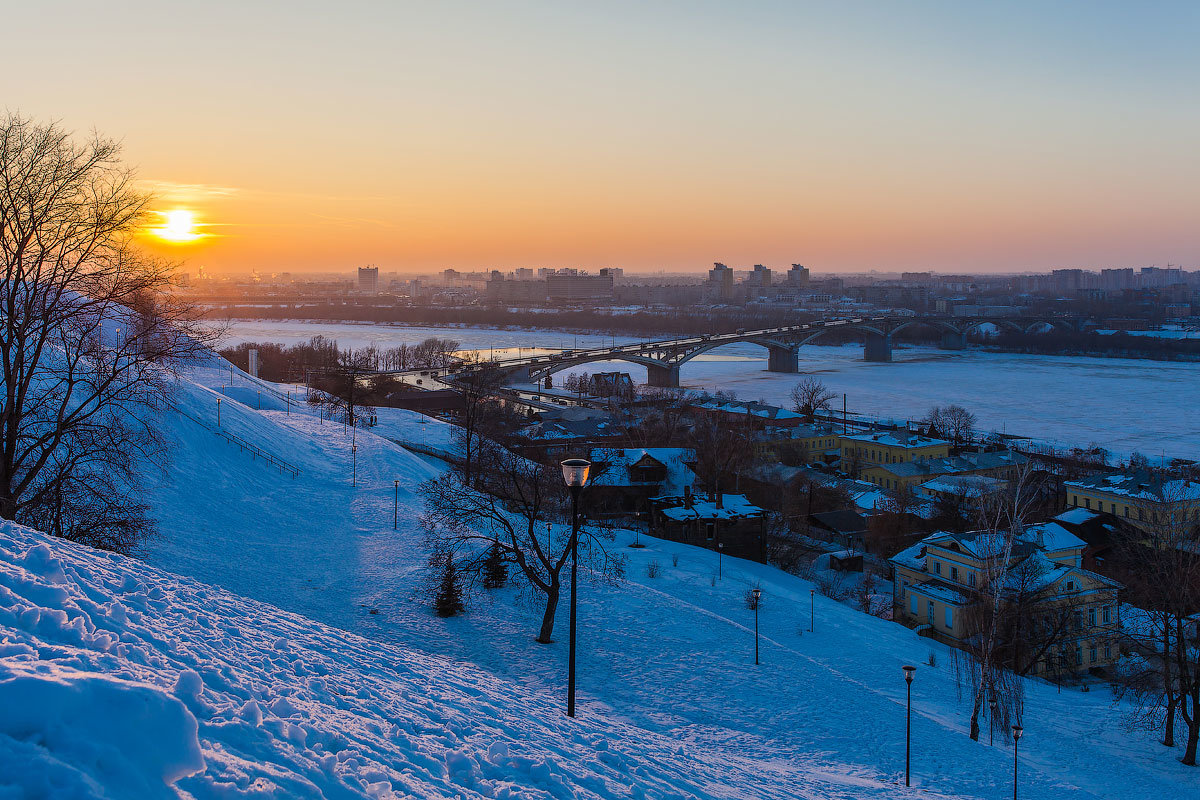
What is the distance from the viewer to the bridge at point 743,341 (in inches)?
2099

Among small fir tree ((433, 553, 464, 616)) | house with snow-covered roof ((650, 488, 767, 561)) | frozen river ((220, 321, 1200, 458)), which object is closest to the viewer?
small fir tree ((433, 553, 464, 616))

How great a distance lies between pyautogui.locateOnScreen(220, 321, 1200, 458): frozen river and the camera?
122 ft

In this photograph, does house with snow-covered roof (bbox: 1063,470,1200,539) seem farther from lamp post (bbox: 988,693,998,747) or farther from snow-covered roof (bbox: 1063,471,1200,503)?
lamp post (bbox: 988,693,998,747)

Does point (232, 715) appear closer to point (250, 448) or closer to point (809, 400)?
point (250, 448)

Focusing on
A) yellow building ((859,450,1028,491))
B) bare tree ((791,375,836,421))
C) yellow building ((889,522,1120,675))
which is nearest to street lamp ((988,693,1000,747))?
yellow building ((889,522,1120,675))

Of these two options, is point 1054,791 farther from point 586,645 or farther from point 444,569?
point 444,569

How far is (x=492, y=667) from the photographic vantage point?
8.75m

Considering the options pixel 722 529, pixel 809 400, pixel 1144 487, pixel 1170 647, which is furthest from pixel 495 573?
pixel 809 400

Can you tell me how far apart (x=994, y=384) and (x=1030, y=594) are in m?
44.7

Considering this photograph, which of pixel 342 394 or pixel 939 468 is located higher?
pixel 342 394

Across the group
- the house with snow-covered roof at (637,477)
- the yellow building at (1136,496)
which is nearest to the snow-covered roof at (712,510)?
the house with snow-covered roof at (637,477)

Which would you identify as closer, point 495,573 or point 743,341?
point 495,573

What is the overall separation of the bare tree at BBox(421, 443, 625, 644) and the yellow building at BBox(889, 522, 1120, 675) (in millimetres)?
5677

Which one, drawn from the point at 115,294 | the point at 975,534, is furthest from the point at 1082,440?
the point at 115,294
